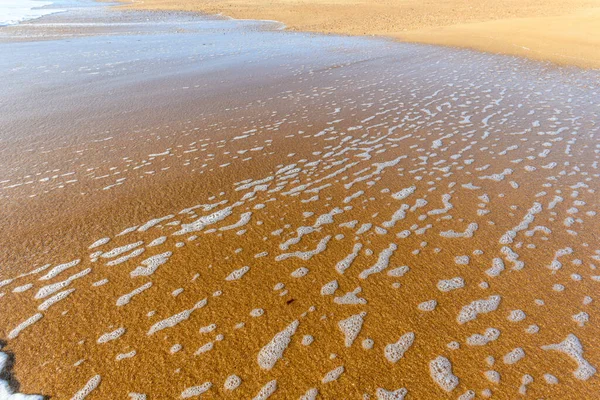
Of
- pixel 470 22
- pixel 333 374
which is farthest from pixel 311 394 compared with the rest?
pixel 470 22

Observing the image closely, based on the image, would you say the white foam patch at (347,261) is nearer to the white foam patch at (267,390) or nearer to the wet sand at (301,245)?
the wet sand at (301,245)

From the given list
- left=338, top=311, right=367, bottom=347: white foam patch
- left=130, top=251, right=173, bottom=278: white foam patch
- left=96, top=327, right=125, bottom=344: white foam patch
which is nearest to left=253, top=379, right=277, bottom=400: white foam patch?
Answer: left=338, top=311, right=367, bottom=347: white foam patch

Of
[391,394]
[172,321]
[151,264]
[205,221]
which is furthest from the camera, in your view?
[205,221]

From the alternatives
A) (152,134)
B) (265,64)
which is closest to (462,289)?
(152,134)

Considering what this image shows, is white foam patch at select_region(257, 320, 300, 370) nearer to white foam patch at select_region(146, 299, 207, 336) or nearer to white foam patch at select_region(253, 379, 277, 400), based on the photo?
white foam patch at select_region(253, 379, 277, 400)

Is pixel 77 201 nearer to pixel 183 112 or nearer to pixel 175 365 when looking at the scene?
pixel 175 365

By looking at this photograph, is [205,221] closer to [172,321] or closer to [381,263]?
[172,321]

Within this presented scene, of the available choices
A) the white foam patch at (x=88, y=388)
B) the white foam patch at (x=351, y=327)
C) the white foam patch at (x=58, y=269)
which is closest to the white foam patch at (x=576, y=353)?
the white foam patch at (x=351, y=327)
